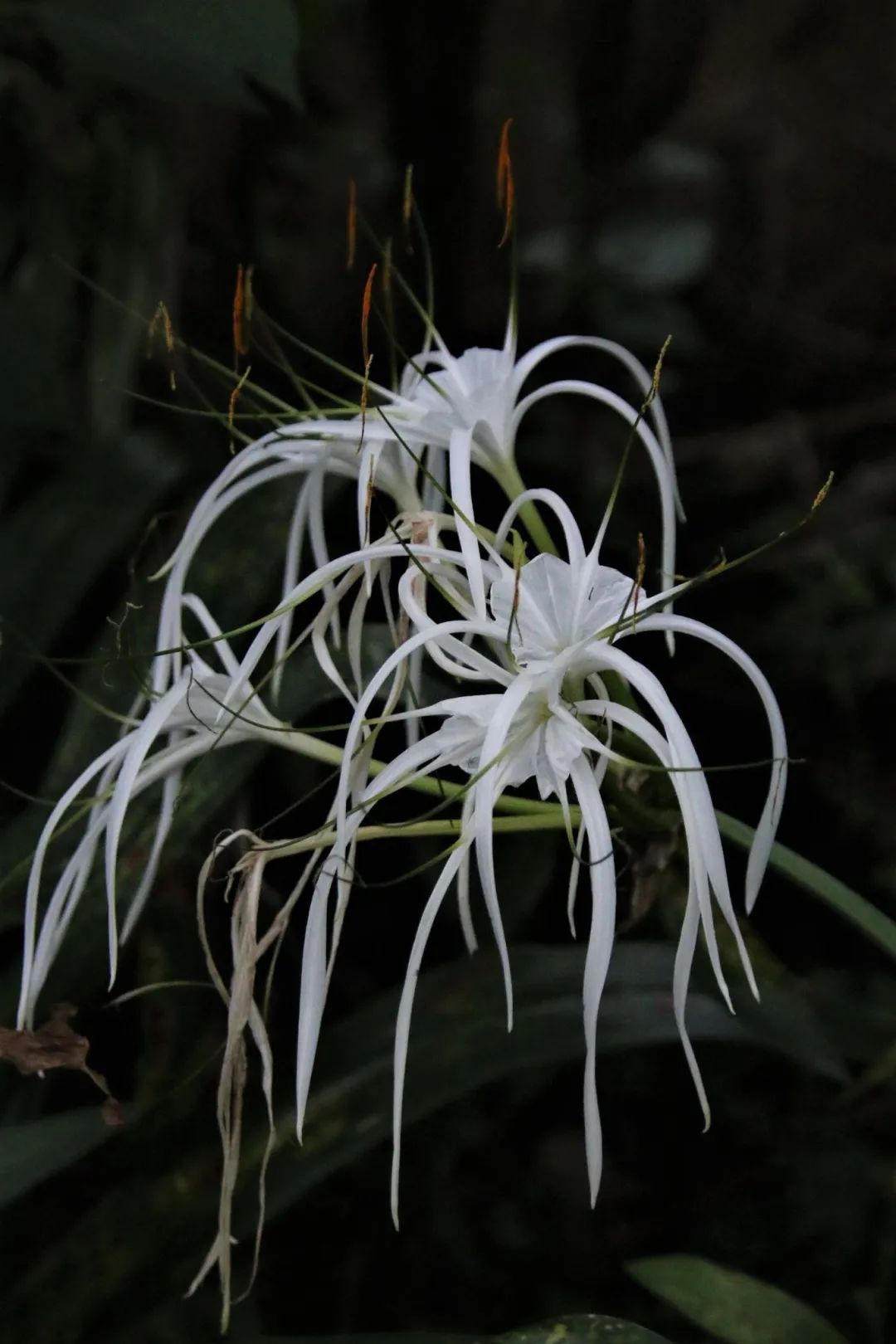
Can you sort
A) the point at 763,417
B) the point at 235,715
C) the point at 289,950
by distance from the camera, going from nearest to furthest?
1. the point at 235,715
2. the point at 289,950
3. the point at 763,417

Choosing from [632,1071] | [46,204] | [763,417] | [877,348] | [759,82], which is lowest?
[632,1071]

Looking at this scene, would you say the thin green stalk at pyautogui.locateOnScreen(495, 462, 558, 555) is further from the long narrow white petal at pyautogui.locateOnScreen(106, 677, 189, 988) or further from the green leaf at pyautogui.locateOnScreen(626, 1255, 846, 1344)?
the green leaf at pyautogui.locateOnScreen(626, 1255, 846, 1344)

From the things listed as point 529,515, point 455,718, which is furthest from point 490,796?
point 529,515

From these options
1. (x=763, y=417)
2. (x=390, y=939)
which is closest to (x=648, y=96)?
(x=763, y=417)

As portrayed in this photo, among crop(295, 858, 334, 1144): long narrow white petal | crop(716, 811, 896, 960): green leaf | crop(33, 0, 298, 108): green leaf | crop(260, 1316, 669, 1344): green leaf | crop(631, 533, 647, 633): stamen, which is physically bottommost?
crop(260, 1316, 669, 1344): green leaf

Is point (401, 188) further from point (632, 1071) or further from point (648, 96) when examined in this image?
point (632, 1071)

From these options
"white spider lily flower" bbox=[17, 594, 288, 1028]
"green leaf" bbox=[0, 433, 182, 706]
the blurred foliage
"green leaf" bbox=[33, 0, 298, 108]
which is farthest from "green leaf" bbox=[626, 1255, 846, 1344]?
"green leaf" bbox=[33, 0, 298, 108]

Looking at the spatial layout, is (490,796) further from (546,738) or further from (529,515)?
(529,515)
